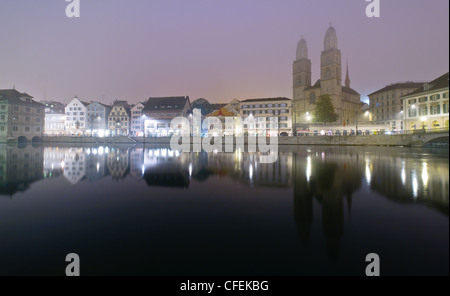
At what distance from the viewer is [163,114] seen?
105m

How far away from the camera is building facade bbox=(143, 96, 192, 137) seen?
340 feet

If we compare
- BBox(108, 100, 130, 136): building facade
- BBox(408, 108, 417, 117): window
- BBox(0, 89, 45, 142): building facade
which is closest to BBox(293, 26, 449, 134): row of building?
BBox(408, 108, 417, 117): window

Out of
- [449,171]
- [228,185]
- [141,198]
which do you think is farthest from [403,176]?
[141,198]

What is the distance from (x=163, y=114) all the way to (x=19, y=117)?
4674cm

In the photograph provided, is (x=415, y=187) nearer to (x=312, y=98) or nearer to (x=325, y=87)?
(x=325, y=87)

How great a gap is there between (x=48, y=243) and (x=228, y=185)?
398 inches

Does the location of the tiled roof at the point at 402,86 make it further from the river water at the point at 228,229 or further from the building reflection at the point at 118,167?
the building reflection at the point at 118,167

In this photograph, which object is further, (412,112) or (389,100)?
(389,100)

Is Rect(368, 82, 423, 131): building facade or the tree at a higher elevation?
Rect(368, 82, 423, 131): building facade

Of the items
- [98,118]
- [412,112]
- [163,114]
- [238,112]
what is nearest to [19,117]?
[98,118]

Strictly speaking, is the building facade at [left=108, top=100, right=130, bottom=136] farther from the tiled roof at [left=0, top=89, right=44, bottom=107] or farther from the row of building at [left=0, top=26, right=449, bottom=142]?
the tiled roof at [left=0, top=89, right=44, bottom=107]

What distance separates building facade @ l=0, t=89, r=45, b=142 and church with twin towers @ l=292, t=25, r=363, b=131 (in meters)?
91.2

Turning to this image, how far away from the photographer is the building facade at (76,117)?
112 metres
